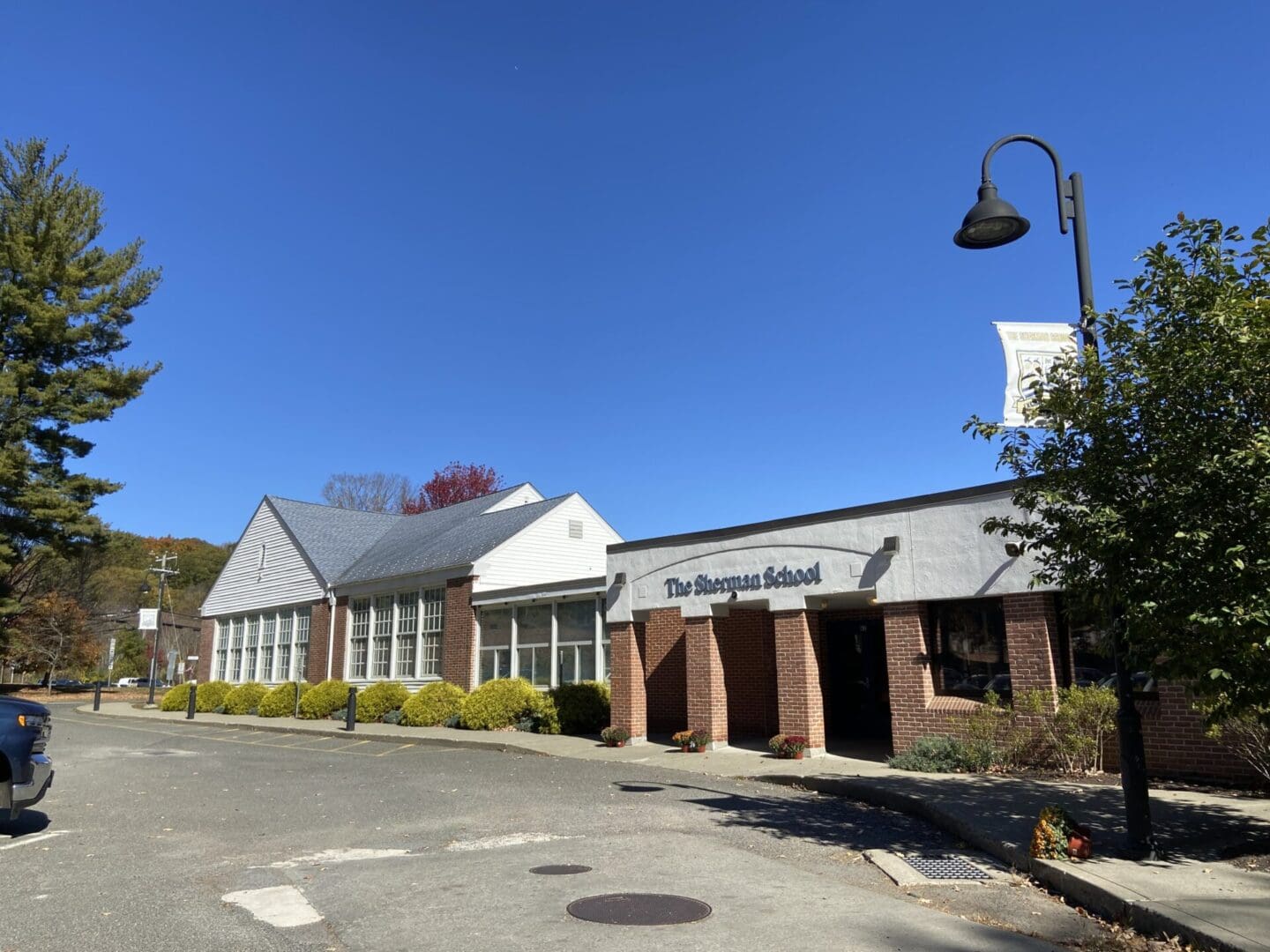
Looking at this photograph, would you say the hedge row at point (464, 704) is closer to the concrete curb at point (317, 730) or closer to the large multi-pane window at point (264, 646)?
the concrete curb at point (317, 730)

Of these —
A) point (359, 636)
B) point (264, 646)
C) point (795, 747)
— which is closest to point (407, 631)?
point (359, 636)

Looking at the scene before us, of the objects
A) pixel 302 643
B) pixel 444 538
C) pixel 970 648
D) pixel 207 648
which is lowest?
pixel 970 648

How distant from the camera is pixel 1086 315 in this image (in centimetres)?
782

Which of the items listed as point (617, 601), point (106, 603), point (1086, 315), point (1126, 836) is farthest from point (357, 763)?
point (106, 603)

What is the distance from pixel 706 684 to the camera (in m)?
16.9

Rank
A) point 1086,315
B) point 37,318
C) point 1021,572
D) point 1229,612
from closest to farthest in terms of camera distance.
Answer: point 1229,612 < point 1086,315 < point 1021,572 < point 37,318

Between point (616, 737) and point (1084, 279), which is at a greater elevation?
point (1084, 279)

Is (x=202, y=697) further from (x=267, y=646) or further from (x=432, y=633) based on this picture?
(x=432, y=633)

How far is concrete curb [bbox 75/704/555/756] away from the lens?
61.0ft

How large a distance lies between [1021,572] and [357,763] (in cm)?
1173

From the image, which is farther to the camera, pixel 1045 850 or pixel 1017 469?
pixel 1017 469

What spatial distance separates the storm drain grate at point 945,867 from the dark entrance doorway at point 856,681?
9.64 m

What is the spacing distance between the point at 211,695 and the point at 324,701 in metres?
9.12

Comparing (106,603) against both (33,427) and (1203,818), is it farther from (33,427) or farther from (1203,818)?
(1203,818)
